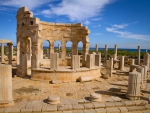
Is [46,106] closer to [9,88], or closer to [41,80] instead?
[9,88]

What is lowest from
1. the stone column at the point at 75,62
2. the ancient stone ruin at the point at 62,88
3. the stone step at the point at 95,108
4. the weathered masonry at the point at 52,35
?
the stone step at the point at 95,108

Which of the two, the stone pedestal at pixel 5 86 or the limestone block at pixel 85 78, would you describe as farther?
the limestone block at pixel 85 78

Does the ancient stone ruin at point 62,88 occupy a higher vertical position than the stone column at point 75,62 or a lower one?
lower

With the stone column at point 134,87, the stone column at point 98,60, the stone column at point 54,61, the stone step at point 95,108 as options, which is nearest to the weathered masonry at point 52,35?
the stone column at point 98,60

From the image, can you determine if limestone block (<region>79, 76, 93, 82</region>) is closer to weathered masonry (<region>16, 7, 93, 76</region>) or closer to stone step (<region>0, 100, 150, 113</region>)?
weathered masonry (<region>16, 7, 93, 76</region>)

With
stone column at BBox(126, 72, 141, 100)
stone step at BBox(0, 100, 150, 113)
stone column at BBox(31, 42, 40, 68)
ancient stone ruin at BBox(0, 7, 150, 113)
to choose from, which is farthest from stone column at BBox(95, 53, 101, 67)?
stone step at BBox(0, 100, 150, 113)

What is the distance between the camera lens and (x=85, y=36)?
16.9 meters

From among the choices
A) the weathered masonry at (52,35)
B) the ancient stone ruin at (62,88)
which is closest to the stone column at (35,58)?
the ancient stone ruin at (62,88)

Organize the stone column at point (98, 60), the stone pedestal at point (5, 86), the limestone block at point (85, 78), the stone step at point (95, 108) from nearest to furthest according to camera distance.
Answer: the stone step at point (95, 108) → the stone pedestal at point (5, 86) → the limestone block at point (85, 78) → the stone column at point (98, 60)

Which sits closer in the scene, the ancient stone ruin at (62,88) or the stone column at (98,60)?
the ancient stone ruin at (62,88)

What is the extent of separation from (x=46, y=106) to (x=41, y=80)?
542 centimetres

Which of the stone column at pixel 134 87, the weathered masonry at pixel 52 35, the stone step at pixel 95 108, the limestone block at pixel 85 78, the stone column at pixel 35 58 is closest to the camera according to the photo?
the stone step at pixel 95 108

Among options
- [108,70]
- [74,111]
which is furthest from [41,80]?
[108,70]

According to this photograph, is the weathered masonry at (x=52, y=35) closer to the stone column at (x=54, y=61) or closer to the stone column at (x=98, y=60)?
the stone column at (x=98, y=60)
